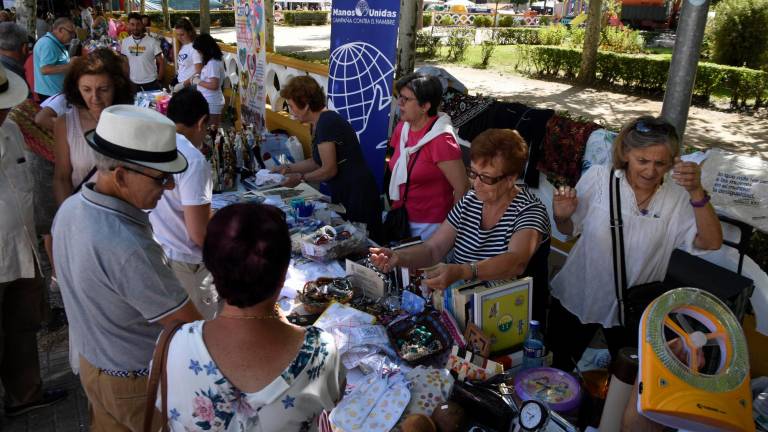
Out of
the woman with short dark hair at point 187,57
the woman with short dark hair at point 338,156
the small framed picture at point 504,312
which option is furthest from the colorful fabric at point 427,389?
the woman with short dark hair at point 187,57

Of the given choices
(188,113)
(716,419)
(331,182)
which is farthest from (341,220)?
(716,419)

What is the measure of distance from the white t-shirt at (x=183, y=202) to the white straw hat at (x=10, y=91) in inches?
34.3

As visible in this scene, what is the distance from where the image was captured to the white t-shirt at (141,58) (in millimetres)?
8664

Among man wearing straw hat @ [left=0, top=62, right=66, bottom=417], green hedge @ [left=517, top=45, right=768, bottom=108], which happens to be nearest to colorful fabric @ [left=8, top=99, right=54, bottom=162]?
man wearing straw hat @ [left=0, top=62, right=66, bottom=417]

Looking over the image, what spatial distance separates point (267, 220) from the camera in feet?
4.74

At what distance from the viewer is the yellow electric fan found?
1430 mm

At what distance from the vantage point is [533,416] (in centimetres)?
171

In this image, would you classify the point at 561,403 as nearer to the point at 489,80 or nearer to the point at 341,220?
the point at 341,220

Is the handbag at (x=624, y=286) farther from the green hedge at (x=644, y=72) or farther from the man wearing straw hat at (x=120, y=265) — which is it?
the green hedge at (x=644, y=72)

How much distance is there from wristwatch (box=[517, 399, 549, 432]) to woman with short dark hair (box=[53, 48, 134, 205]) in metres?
2.59

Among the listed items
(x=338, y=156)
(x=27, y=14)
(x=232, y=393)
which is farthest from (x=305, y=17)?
(x=232, y=393)

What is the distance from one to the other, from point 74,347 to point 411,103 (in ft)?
7.31

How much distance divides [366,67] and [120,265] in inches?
146

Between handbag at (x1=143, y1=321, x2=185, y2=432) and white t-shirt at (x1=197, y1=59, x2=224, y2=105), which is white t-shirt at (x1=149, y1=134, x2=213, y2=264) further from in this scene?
white t-shirt at (x1=197, y1=59, x2=224, y2=105)
